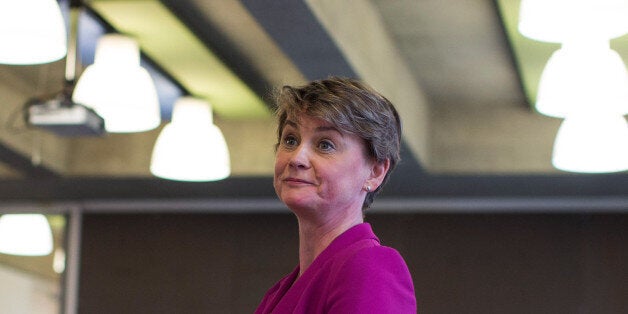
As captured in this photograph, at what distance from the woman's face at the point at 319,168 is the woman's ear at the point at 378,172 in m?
0.02

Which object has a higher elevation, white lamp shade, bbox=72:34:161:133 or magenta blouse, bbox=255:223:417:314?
white lamp shade, bbox=72:34:161:133

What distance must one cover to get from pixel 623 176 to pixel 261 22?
3084 mm

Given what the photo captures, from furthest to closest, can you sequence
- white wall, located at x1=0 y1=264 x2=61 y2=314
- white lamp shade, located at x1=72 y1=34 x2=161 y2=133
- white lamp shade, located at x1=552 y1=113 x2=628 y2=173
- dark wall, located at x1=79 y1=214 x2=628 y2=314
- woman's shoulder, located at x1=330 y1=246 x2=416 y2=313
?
white wall, located at x1=0 y1=264 x2=61 y2=314, dark wall, located at x1=79 y1=214 x2=628 y2=314, white lamp shade, located at x1=72 y1=34 x2=161 y2=133, white lamp shade, located at x1=552 y1=113 x2=628 y2=173, woman's shoulder, located at x1=330 y1=246 x2=416 y2=313

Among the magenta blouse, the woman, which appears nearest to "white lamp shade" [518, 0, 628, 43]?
the woman

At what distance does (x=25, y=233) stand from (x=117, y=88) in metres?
3.42

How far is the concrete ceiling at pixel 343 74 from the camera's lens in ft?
14.5

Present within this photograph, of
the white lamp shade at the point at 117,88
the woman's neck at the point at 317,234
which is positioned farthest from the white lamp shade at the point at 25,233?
the woman's neck at the point at 317,234

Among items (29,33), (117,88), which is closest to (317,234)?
(29,33)

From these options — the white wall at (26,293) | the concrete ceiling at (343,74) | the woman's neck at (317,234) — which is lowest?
the woman's neck at (317,234)

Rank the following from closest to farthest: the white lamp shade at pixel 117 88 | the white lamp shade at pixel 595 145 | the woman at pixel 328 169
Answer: the woman at pixel 328 169, the white lamp shade at pixel 595 145, the white lamp shade at pixel 117 88

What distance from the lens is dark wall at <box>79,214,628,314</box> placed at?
7.07m

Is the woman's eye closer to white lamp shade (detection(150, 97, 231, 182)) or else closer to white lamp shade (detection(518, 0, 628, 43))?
white lamp shade (detection(518, 0, 628, 43))

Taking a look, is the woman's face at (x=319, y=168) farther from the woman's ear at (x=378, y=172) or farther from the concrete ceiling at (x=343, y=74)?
the concrete ceiling at (x=343, y=74)

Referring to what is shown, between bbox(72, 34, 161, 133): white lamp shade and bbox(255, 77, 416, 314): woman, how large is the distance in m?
3.13
